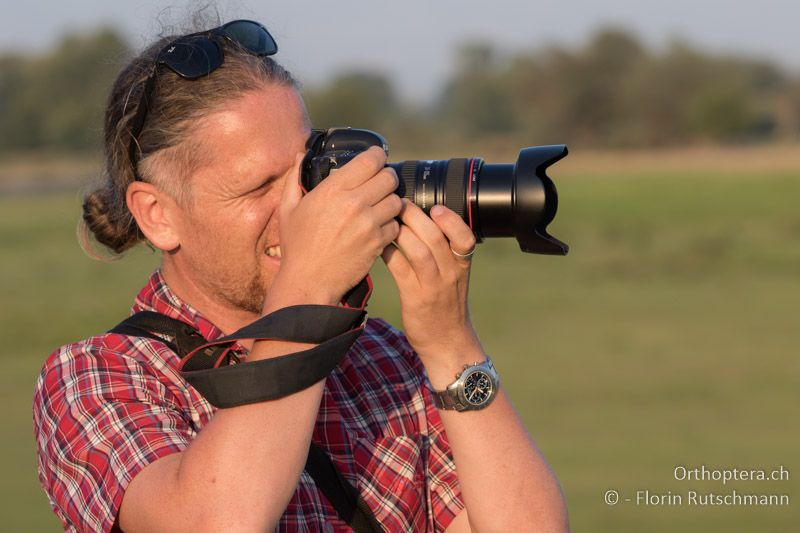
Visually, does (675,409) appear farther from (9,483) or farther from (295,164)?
(295,164)

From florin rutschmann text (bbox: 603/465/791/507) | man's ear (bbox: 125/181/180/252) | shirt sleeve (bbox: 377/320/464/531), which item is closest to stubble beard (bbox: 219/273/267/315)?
man's ear (bbox: 125/181/180/252)

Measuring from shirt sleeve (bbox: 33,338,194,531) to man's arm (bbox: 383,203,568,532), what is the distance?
1.46ft

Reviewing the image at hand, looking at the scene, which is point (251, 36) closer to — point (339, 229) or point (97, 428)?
point (339, 229)

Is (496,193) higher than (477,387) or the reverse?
higher

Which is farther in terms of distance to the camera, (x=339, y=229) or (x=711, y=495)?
(x=711, y=495)

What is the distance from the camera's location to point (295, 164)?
7.09 ft

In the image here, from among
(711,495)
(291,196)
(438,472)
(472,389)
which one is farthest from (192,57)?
(711,495)

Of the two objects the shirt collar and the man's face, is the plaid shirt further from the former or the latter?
the man's face

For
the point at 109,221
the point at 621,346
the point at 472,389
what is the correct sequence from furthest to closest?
1. the point at 621,346
2. the point at 109,221
3. the point at 472,389

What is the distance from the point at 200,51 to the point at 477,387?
840mm

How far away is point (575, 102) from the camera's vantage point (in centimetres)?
7500

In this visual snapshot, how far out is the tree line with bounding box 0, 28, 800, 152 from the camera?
66.4 metres

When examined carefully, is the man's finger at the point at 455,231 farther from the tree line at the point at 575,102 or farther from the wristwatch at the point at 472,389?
the tree line at the point at 575,102

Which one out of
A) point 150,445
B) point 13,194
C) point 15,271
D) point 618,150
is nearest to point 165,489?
point 150,445
